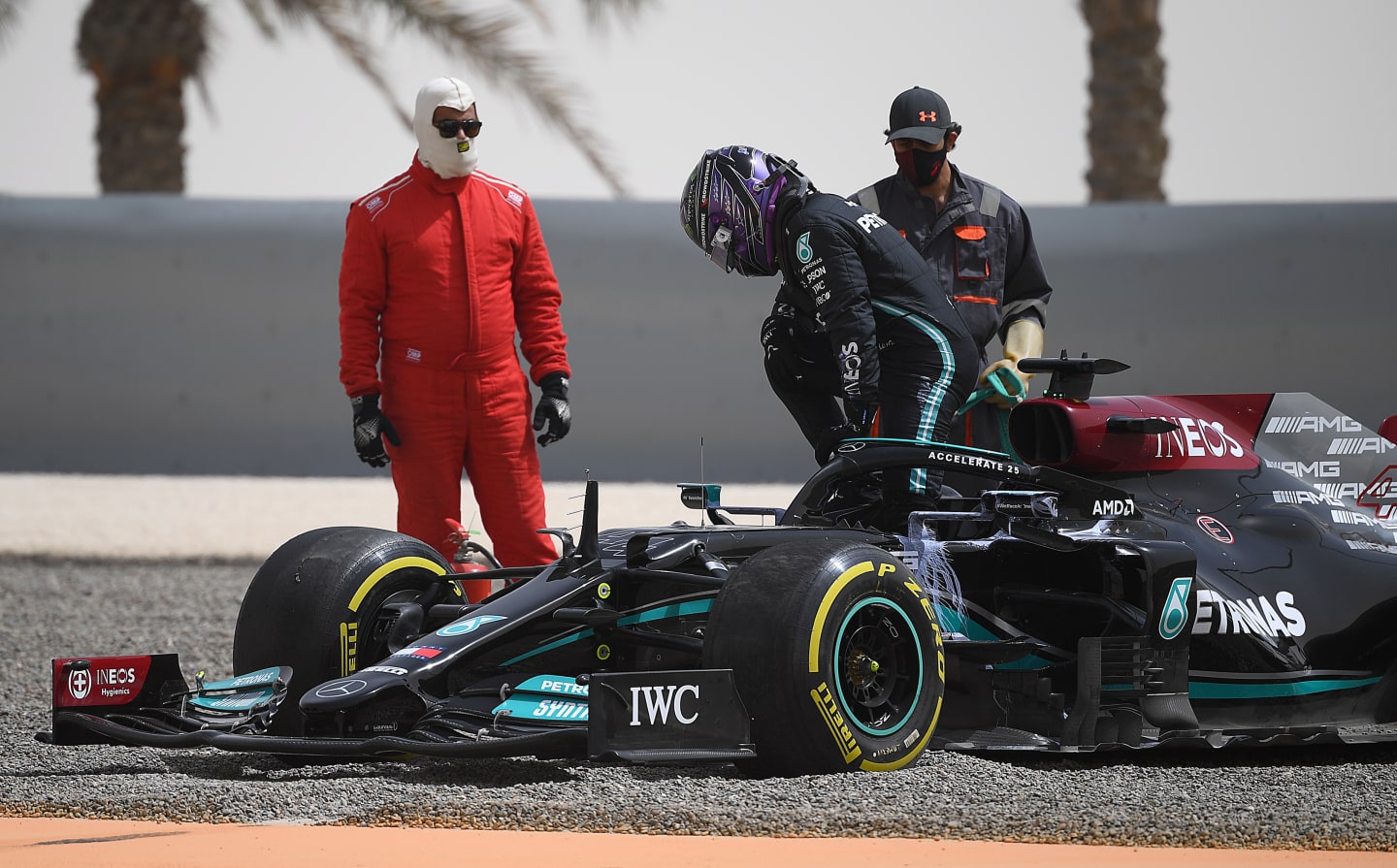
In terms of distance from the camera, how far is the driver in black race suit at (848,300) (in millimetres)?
5914

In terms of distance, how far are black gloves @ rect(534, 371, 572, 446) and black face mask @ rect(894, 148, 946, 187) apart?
67.5 inches

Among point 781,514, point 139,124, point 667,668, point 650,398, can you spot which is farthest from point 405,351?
point 139,124

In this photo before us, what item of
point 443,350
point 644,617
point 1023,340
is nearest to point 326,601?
point 644,617

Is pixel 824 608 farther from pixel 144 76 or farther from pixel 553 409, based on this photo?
pixel 144 76

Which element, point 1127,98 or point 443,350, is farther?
point 1127,98

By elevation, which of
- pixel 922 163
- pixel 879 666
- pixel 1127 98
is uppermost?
pixel 1127 98

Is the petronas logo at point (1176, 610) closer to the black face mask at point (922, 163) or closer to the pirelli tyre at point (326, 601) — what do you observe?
the black face mask at point (922, 163)

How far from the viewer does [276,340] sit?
1525cm

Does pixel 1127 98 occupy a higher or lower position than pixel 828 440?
higher

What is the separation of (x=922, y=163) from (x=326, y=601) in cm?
285

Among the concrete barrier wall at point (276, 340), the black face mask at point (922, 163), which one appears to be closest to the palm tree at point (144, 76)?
the concrete barrier wall at point (276, 340)

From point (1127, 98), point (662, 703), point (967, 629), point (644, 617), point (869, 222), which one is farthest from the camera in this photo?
point (1127, 98)

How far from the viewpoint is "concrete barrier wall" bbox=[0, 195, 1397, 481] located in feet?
49.7

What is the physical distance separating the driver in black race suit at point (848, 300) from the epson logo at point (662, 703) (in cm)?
140
